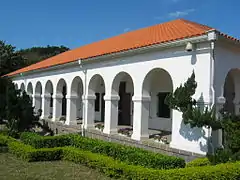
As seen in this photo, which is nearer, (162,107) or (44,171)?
(44,171)

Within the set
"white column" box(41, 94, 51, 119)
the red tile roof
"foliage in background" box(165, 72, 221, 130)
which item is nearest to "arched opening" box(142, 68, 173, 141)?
the red tile roof

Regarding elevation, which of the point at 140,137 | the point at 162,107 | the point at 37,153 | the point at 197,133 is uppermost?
the point at 162,107

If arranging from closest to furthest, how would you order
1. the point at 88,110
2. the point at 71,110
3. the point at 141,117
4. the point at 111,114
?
the point at 141,117 → the point at 111,114 → the point at 88,110 → the point at 71,110

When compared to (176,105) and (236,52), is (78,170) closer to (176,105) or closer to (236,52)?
(176,105)

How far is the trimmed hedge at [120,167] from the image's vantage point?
265 inches

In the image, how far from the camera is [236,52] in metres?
10.7

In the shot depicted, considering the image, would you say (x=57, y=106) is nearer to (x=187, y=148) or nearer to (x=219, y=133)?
(x=187, y=148)

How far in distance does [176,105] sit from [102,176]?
314cm

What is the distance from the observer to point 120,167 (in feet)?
27.2

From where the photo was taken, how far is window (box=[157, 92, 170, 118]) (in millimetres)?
15547

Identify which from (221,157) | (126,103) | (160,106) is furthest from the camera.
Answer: (126,103)

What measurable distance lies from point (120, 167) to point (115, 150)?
1427 mm

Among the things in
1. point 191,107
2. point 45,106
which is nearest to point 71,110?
point 45,106

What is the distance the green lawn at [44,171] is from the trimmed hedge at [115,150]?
907 millimetres
